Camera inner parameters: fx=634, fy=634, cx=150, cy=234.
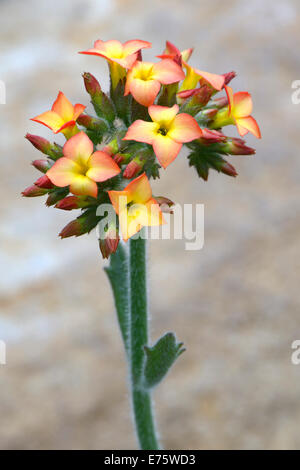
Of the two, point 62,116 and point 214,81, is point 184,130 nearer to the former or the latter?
point 214,81

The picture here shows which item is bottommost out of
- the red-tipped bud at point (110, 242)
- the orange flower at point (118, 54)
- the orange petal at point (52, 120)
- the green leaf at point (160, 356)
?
the green leaf at point (160, 356)

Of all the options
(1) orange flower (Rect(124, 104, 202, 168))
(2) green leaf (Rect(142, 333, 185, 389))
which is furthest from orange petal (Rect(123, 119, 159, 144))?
(2) green leaf (Rect(142, 333, 185, 389))

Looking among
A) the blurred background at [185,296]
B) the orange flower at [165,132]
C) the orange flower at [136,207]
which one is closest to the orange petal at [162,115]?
the orange flower at [165,132]

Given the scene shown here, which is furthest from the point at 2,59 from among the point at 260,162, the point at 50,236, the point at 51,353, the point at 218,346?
the point at 218,346

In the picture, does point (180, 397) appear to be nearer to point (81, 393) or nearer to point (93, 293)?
point (81, 393)

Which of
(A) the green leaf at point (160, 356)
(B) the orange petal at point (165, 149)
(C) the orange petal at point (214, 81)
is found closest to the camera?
(B) the orange petal at point (165, 149)

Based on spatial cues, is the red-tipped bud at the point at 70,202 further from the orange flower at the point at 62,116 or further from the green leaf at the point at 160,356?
the green leaf at the point at 160,356
